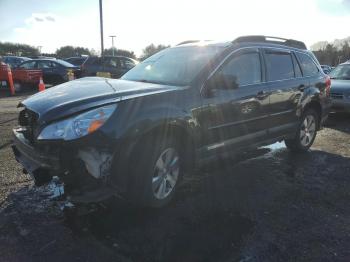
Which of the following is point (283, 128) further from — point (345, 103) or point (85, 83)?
point (345, 103)

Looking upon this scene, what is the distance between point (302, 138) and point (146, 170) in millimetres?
4152

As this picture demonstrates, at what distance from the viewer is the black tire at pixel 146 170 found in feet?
13.1

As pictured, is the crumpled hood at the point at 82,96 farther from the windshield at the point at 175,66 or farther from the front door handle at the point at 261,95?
the front door handle at the point at 261,95

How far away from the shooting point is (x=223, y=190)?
510 cm

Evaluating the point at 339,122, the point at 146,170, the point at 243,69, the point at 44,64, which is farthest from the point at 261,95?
the point at 44,64

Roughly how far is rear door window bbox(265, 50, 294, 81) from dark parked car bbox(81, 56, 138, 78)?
524 inches

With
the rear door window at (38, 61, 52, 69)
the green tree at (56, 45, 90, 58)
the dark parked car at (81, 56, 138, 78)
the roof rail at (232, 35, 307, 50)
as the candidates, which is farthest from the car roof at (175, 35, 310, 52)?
the green tree at (56, 45, 90, 58)

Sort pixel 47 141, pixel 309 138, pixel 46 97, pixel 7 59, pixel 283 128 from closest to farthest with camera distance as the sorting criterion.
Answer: pixel 47 141 → pixel 46 97 → pixel 283 128 → pixel 309 138 → pixel 7 59

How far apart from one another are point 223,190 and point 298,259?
173 cm

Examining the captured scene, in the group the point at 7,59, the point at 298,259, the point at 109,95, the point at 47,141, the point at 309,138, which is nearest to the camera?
the point at 298,259

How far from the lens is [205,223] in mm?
4098

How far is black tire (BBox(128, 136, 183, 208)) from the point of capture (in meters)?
4.00

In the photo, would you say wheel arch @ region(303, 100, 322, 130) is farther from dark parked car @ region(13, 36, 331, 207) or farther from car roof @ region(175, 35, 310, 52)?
car roof @ region(175, 35, 310, 52)

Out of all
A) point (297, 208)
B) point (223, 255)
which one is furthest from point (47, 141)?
point (297, 208)
